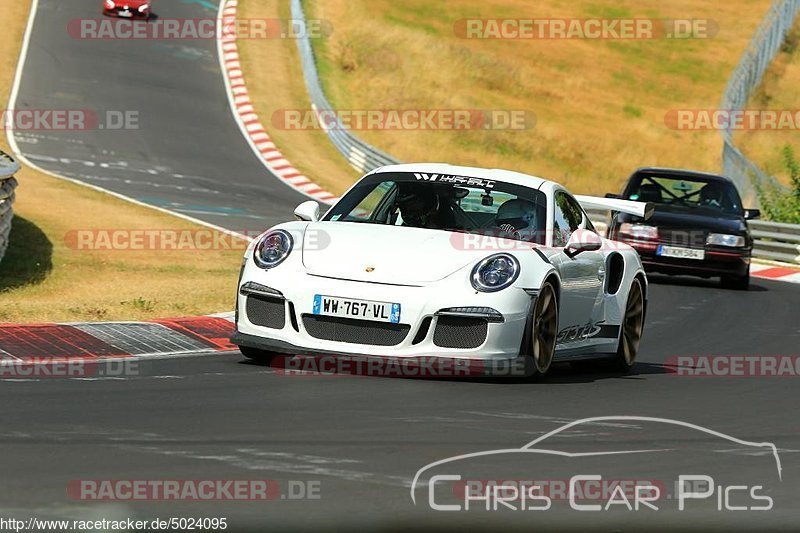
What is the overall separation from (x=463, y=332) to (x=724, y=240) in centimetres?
1042

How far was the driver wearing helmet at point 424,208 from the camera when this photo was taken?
386 inches

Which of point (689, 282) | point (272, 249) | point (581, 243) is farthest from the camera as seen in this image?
point (689, 282)

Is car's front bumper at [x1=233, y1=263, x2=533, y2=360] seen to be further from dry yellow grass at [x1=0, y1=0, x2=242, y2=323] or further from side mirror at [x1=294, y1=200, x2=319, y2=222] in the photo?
dry yellow grass at [x1=0, y1=0, x2=242, y2=323]

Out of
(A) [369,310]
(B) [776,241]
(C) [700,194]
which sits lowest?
(B) [776,241]

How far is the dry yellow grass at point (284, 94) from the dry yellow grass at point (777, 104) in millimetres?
12962

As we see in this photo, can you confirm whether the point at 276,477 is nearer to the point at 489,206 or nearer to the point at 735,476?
the point at 735,476

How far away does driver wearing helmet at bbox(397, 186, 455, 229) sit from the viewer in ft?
32.2

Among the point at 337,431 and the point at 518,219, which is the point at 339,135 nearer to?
the point at 518,219

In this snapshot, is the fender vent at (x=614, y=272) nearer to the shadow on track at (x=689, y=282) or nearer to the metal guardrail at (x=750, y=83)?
the shadow on track at (x=689, y=282)

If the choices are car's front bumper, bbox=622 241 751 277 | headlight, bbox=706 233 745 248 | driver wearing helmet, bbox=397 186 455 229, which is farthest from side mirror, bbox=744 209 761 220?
driver wearing helmet, bbox=397 186 455 229

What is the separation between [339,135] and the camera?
111 ft

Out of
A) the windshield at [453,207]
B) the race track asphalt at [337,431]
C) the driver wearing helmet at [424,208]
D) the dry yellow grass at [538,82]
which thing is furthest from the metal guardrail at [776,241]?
Answer: the driver wearing helmet at [424,208]

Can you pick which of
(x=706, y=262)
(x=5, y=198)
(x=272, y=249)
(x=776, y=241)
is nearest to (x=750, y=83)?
(x=776, y=241)

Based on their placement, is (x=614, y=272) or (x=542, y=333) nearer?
(x=542, y=333)
